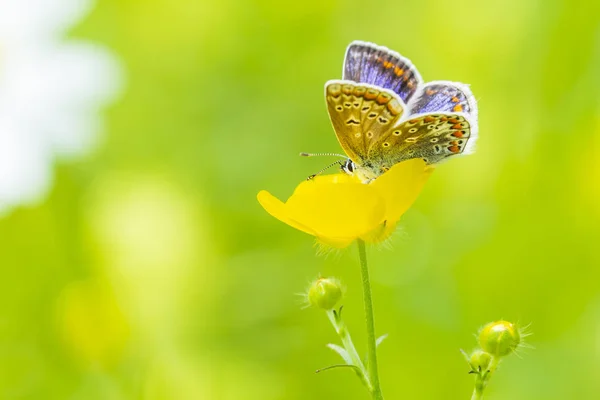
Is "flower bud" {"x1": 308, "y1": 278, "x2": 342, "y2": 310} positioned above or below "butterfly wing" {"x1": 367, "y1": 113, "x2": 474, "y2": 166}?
below

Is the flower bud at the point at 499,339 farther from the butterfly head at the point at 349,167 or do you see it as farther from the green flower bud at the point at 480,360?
the butterfly head at the point at 349,167

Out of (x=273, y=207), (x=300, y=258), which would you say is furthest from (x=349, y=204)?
(x=300, y=258)

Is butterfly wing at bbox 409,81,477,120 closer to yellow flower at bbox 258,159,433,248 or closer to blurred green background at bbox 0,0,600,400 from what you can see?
yellow flower at bbox 258,159,433,248

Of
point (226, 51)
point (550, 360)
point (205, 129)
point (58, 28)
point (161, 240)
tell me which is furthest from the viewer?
point (226, 51)

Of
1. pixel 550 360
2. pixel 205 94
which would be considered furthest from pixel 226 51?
pixel 550 360

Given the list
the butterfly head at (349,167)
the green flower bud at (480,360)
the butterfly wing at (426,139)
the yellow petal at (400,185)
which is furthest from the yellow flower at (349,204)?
the butterfly head at (349,167)

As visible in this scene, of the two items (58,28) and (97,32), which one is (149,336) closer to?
(58,28)

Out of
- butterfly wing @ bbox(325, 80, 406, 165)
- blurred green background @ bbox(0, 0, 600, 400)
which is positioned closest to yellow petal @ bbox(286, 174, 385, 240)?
butterfly wing @ bbox(325, 80, 406, 165)

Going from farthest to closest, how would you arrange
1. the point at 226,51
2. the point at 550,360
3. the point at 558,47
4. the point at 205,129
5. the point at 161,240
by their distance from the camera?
the point at 226,51 < the point at 205,129 < the point at 558,47 < the point at 161,240 < the point at 550,360
